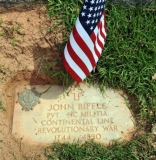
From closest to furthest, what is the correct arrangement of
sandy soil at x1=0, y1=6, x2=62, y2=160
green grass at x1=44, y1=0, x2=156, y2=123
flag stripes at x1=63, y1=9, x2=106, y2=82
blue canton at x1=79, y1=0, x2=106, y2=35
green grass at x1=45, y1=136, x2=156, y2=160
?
blue canton at x1=79, y1=0, x2=106, y2=35
flag stripes at x1=63, y1=9, x2=106, y2=82
green grass at x1=45, y1=136, x2=156, y2=160
green grass at x1=44, y1=0, x2=156, y2=123
sandy soil at x1=0, y1=6, x2=62, y2=160

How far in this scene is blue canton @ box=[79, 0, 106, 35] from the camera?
→ 93.0 inches

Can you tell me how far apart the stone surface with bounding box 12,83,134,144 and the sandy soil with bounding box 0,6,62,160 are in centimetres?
12

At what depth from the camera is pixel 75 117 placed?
285 cm

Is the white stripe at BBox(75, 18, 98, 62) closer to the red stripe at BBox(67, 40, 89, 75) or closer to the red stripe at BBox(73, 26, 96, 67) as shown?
the red stripe at BBox(73, 26, 96, 67)

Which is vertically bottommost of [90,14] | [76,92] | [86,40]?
[76,92]

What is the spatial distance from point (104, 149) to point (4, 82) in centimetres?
110

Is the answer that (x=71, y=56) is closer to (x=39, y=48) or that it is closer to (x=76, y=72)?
(x=76, y=72)

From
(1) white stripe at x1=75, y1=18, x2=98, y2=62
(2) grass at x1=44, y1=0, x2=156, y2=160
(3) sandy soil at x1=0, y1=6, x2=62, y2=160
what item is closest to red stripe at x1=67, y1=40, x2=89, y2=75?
(1) white stripe at x1=75, y1=18, x2=98, y2=62

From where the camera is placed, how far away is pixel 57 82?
3.02 m

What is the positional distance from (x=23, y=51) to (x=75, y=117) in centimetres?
82

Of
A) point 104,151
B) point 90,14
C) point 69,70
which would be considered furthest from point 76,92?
point 90,14

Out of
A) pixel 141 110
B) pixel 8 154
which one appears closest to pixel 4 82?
pixel 8 154

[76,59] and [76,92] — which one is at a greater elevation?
[76,59]

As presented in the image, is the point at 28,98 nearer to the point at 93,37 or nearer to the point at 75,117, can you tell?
the point at 75,117
